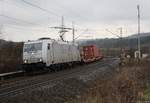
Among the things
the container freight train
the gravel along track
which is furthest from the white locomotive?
the gravel along track

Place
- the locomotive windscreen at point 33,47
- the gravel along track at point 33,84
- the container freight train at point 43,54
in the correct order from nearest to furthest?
the gravel along track at point 33,84 < the container freight train at point 43,54 < the locomotive windscreen at point 33,47

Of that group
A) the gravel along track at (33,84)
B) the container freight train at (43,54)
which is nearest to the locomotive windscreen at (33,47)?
the container freight train at (43,54)

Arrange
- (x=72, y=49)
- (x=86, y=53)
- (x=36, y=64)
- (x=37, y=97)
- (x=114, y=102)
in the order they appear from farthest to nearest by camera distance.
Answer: (x=86, y=53), (x=72, y=49), (x=36, y=64), (x=37, y=97), (x=114, y=102)

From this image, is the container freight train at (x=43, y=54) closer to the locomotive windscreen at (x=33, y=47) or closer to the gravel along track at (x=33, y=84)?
the locomotive windscreen at (x=33, y=47)

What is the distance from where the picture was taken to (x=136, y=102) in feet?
44.9

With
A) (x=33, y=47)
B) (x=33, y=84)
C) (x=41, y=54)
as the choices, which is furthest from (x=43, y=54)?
(x=33, y=84)

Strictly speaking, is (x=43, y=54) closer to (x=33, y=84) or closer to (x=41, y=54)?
(x=41, y=54)

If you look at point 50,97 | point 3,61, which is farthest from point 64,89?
point 3,61

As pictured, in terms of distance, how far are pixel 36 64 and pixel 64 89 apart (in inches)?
459

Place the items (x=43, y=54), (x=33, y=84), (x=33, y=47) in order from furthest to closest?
1. (x=33, y=47)
2. (x=43, y=54)
3. (x=33, y=84)

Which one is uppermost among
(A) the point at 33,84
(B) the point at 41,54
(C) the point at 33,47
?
(C) the point at 33,47

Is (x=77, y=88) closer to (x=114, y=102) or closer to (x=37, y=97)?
(x=37, y=97)

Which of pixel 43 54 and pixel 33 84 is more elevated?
pixel 43 54

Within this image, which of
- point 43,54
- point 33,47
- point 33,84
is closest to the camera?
point 33,84
